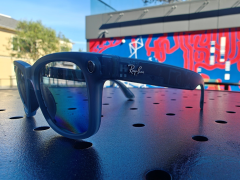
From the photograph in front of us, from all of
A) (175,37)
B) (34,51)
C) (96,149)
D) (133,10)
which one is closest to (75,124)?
(96,149)

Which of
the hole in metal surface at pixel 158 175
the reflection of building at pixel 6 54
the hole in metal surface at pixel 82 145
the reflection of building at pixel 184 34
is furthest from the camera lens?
the reflection of building at pixel 6 54

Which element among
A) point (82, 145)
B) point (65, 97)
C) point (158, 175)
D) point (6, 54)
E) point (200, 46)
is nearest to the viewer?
point (158, 175)

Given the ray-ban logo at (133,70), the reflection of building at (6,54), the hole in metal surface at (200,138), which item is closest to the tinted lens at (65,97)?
the ray-ban logo at (133,70)

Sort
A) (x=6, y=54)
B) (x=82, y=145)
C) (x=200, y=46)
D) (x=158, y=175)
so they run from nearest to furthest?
(x=158, y=175) → (x=82, y=145) → (x=200, y=46) → (x=6, y=54)

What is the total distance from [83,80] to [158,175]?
244 millimetres

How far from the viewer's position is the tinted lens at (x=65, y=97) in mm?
413

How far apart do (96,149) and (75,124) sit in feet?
0.32

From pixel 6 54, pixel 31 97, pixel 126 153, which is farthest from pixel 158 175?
pixel 6 54

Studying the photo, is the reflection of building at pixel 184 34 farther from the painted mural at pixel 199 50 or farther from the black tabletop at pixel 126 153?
the black tabletop at pixel 126 153

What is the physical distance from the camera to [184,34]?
4273 millimetres

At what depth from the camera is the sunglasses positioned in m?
0.36

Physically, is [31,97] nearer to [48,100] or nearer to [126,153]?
[48,100]

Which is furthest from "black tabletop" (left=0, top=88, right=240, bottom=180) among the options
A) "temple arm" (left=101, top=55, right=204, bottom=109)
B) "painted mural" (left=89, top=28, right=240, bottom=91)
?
"painted mural" (left=89, top=28, right=240, bottom=91)

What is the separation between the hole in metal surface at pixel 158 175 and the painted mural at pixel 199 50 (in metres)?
4.10
